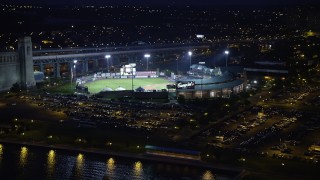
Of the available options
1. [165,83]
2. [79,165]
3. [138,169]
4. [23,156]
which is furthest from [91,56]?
[138,169]

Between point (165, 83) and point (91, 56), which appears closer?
point (165, 83)

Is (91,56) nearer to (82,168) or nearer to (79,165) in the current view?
(79,165)

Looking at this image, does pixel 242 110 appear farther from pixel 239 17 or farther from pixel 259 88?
pixel 239 17

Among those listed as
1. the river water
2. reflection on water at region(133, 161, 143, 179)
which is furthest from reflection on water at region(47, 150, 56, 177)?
reflection on water at region(133, 161, 143, 179)

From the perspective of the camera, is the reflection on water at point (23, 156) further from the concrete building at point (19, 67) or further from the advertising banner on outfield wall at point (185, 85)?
the concrete building at point (19, 67)

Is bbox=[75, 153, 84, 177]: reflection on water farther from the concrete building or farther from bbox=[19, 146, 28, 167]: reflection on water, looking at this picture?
the concrete building

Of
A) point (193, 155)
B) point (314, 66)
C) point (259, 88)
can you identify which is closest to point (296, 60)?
point (314, 66)
